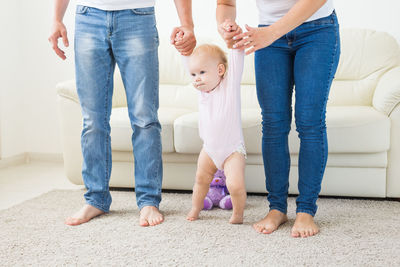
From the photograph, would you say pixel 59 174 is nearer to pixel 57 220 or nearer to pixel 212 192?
pixel 57 220

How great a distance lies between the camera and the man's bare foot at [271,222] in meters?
1.70

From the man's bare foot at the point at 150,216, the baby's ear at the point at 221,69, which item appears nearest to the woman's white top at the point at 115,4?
the baby's ear at the point at 221,69

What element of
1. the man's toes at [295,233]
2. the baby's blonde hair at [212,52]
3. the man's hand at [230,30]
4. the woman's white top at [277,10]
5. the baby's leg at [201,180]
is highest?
the woman's white top at [277,10]

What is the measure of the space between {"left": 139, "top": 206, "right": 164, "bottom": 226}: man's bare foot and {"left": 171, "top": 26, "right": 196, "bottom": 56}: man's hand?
25.6 inches

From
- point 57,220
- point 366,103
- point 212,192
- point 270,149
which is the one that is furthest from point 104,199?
point 366,103

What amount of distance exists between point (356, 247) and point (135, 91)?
3.30 feet

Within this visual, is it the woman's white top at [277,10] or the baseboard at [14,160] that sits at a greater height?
the woman's white top at [277,10]

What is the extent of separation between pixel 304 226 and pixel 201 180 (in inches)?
17.1

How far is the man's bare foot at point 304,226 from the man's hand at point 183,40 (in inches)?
29.8

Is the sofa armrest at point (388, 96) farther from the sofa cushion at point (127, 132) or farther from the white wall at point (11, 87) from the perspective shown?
the white wall at point (11, 87)

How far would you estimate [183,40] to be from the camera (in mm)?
1742

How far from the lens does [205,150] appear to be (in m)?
1.83

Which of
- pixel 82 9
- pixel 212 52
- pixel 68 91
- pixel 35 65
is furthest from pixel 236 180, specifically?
pixel 35 65

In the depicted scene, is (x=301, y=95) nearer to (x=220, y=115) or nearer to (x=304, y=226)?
(x=220, y=115)
